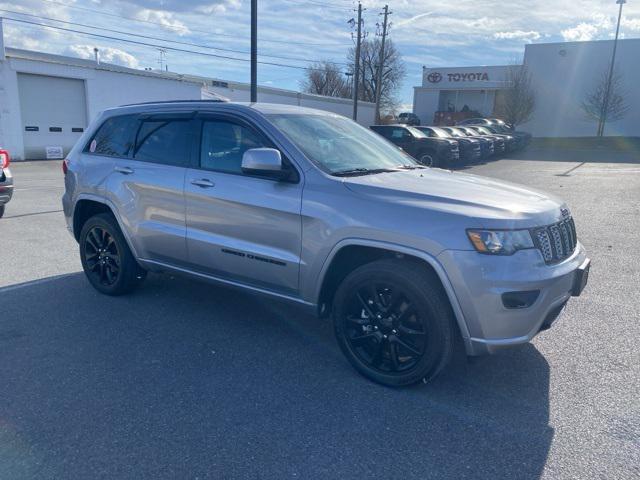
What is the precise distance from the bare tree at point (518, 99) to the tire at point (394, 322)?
4570 centimetres

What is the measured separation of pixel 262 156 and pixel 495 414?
2244 millimetres

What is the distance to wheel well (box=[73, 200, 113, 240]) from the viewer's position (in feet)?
17.5

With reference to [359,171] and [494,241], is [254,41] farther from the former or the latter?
[494,241]

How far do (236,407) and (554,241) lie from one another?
2248 millimetres

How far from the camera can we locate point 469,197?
11.1 feet

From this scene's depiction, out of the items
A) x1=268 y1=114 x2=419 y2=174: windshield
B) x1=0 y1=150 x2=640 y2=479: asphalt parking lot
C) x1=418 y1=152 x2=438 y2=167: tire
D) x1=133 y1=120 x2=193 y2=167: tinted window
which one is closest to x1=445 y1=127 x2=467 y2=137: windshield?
x1=418 y1=152 x2=438 y2=167: tire

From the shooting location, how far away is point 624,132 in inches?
1809

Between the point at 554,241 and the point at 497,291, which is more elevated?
the point at 554,241

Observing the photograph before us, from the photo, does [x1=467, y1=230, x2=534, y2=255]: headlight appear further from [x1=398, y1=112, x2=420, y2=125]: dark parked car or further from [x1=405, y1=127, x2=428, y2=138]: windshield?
[x1=398, y1=112, x2=420, y2=125]: dark parked car

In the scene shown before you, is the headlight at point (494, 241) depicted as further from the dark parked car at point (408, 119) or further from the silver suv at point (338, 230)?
the dark parked car at point (408, 119)

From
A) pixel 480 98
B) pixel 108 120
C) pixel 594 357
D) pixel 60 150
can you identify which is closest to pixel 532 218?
pixel 594 357

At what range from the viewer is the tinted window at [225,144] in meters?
4.18

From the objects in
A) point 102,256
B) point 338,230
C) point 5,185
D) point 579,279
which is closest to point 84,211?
point 102,256

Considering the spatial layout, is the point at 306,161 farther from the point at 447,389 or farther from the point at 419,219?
the point at 447,389
